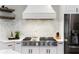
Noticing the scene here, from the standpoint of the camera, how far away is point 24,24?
1660 mm

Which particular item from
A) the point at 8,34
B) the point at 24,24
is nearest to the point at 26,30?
the point at 24,24

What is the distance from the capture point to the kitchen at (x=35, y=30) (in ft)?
5.27

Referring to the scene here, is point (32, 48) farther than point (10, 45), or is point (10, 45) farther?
point (32, 48)

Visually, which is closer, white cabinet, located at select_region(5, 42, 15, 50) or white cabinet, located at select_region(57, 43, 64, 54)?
white cabinet, located at select_region(5, 42, 15, 50)

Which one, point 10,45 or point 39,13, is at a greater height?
point 39,13

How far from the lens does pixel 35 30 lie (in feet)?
5.41

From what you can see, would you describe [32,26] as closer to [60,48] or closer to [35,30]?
[35,30]

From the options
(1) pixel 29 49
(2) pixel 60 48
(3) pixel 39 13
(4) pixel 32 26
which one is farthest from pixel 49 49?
(3) pixel 39 13

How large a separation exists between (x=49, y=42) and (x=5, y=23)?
24.3 inches

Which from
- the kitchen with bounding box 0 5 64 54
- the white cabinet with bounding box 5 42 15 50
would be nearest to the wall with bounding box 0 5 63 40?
the kitchen with bounding box 0 5 64 54

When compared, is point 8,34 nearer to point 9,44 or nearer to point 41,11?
point 9,44

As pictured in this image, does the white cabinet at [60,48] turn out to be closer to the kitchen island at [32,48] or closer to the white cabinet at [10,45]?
the kitchen island at [32,48]

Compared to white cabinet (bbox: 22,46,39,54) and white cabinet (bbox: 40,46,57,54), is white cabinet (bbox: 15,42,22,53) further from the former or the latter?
white cabinet (bbox: 40,46,57,54)

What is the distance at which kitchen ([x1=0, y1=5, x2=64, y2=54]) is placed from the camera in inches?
63.2
